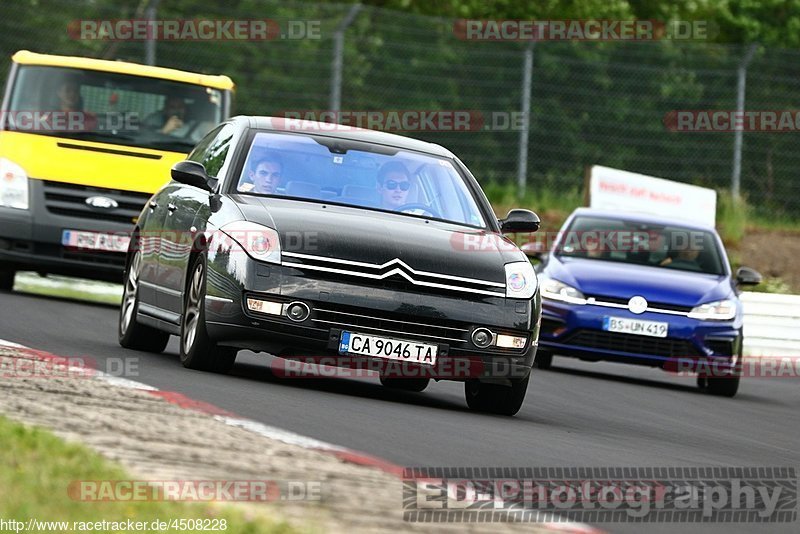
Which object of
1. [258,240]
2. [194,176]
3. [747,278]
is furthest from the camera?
[747,278]

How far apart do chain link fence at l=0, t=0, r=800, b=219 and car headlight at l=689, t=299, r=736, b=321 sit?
31.0 feet

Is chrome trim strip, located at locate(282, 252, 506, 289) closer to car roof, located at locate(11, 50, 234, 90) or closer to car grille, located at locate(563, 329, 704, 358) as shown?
car grille, located at locate(563, 329, 704, 358)

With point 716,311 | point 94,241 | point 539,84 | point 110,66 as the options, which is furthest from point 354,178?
point 539,84

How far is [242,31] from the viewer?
29.8 metres

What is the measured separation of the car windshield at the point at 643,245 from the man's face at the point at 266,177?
20.6 ft

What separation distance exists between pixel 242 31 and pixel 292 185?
19149 millimetres

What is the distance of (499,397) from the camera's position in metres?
10.7

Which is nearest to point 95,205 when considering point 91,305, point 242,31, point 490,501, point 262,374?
point 91,305

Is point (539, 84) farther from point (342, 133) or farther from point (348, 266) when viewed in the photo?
point (348, 266)

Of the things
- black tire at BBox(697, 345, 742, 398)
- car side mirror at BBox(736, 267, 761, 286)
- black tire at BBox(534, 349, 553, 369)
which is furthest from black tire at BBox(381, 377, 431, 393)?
car side mirror at BBox(736, 267, 761, 286)

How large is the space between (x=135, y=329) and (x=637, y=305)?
16.8 feet

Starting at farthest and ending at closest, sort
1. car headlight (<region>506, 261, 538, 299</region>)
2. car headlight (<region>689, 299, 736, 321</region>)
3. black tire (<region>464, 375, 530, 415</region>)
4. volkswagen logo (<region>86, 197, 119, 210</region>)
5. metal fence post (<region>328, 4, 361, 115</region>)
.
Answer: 1. metal fence post (<region>328, 4, 361, 115</region>)
2. volkswagen logo (<region>86, 197, 119, 210</region>)
3. car headlight (<region>689, 299, 736, 321</region>)
4. black tire (<region>464, 375, 530, 415</region>)
5. car headlight (<region>506, 261, 538, 299</region>)

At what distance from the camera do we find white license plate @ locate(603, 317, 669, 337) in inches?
618

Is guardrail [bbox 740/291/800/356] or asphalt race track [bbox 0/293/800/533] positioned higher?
asphalt race track [bbox 0/293/800/533]
